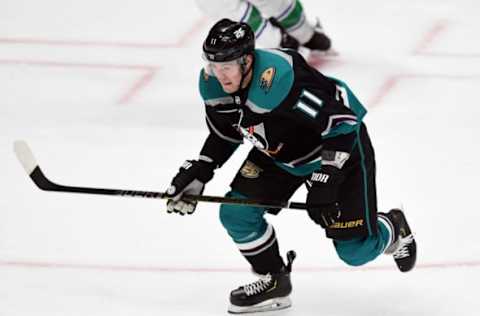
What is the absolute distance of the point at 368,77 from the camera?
6.08 m

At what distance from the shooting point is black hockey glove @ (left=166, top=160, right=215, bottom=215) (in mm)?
3605

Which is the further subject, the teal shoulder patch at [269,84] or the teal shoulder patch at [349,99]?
the teal shoulder patch at [349,99]

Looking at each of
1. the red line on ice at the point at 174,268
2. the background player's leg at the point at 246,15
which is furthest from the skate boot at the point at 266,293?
the background player's leg at the point at 246,15

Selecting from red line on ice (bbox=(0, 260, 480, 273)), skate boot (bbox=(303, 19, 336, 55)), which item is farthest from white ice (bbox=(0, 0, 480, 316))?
skate boot (bbox=(303, 19, 336, 55))

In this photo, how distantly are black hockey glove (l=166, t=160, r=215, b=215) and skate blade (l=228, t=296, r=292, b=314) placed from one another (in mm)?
427

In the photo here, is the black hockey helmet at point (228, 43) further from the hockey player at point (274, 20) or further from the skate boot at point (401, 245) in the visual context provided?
the hockey player at point (274, 20)

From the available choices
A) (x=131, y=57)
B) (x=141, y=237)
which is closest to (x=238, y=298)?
(x=141, y=237)

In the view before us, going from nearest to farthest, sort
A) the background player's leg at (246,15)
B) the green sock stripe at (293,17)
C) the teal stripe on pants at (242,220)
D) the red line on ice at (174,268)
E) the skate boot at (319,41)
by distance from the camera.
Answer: the teal stripe on pants at (242,220), the red line on ice at (174,268), the background player's leg at (246,15), the green sock stripe at (293,17), the skate boot at (319,41)

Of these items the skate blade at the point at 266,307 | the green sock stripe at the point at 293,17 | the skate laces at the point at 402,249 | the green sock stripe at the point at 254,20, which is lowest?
the green sock stripe at the point at 293,17

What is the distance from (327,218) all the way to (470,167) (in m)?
1.67

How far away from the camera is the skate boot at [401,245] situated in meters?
3.90

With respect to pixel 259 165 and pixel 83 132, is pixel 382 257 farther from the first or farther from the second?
pixel 83 132

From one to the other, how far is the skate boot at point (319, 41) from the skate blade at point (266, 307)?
2589mm

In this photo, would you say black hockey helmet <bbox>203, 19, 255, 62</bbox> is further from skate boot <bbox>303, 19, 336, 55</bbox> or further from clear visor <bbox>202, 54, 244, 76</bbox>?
skate boot <bbox>303, 19, 336, 55</bbox>
